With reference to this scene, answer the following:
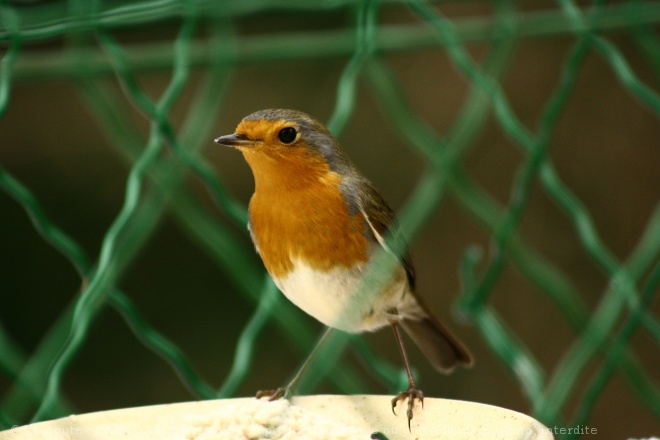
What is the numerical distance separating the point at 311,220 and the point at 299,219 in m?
0.02

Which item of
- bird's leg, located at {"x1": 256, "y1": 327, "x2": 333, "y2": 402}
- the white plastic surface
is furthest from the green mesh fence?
the white plastic surface

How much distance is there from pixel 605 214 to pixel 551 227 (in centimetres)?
23

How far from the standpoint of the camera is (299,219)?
203 centimetres

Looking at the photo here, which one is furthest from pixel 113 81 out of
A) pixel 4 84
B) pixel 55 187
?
pixel 4 84

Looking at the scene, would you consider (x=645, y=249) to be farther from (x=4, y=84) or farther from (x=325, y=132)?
(x=4, y=84)

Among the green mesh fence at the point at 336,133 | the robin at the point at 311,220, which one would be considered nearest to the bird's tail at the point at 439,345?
the green mesh fence at the point at 336,133

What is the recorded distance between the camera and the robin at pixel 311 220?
2006 millimetres

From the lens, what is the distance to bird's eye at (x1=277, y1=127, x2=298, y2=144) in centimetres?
198

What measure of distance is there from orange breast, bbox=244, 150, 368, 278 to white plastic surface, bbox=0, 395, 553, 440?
281 mm

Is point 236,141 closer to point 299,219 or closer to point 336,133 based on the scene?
point 299,219

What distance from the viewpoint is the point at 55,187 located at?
4969mm

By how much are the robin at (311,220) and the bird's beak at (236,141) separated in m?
0.02

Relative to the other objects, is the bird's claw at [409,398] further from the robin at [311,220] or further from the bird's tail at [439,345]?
Result: the bird's tail at [439,345]

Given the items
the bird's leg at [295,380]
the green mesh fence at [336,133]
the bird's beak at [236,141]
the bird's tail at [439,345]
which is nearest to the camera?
the bird's beak at [236,141]
